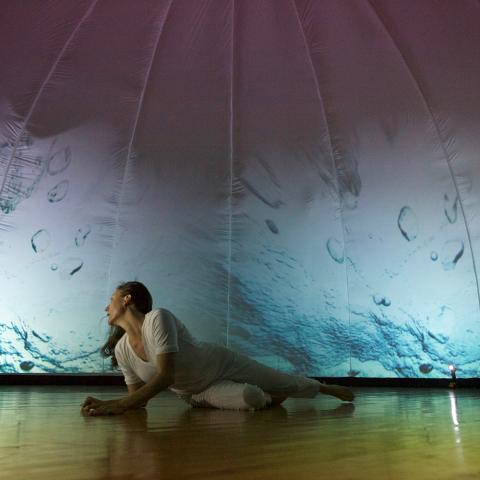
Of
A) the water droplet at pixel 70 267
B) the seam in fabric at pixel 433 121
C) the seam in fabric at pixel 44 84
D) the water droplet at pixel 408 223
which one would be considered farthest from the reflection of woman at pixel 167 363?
the seam in fabric at pixel 433 121

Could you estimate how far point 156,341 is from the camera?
407cm

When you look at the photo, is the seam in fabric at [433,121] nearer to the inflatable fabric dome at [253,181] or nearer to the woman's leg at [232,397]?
the inflatable fabric dome at [253,181]

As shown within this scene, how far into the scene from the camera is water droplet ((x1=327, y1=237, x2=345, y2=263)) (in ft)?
31.6

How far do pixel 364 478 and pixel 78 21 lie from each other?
25.4 feet

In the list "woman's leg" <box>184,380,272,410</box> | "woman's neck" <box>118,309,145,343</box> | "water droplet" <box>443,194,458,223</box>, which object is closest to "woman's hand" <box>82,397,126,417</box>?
"woman's neck" <box>118,309,145,343</box>

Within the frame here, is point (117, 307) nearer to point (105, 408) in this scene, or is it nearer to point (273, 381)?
point (105, 408)

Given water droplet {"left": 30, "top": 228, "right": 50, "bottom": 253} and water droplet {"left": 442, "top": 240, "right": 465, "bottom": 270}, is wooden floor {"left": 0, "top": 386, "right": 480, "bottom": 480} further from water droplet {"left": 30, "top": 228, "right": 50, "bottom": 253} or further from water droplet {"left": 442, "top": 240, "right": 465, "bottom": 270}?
water droplet {"left": 442, "top": 240, "right": 465, "bottom": 270}

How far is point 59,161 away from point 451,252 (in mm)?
5539

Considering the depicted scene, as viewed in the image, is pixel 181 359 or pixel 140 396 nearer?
pixel 140 396

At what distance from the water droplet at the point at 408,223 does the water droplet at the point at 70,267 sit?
4.44 metres

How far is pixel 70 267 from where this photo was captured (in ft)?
30.1

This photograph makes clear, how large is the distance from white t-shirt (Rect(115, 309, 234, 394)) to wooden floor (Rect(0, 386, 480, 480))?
0.48m

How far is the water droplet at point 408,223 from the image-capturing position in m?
9.43

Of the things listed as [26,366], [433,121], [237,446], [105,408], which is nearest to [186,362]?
[105,408]
